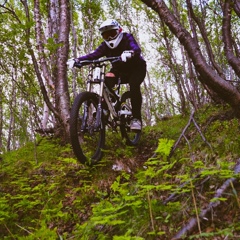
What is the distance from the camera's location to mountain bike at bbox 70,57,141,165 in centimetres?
384

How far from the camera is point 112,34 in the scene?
4.82 m

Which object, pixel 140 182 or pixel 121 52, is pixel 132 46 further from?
pixel 140 182

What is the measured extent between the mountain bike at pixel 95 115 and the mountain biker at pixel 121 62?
0.18 metres

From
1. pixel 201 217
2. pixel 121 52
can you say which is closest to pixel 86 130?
pixel 121 52

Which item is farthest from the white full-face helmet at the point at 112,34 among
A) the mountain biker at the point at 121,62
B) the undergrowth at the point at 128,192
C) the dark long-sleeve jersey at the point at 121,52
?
the undergrowth at the point at 128,192

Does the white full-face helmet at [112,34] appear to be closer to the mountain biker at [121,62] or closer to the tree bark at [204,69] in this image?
the mountain biker at [121,62]

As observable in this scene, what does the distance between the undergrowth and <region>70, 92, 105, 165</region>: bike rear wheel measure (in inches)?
6.4

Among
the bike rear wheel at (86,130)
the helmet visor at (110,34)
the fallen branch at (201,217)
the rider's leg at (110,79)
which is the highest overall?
the helmet visor at (110,34)

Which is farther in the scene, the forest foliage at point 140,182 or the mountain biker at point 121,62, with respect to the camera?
the mountain biker at point 121,62

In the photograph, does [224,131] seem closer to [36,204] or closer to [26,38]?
[36,204]

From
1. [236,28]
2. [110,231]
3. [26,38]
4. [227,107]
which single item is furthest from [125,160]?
[236,28]

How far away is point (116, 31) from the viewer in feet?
15.7

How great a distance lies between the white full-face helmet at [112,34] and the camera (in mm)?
4684

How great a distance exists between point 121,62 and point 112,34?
20.7 inches
